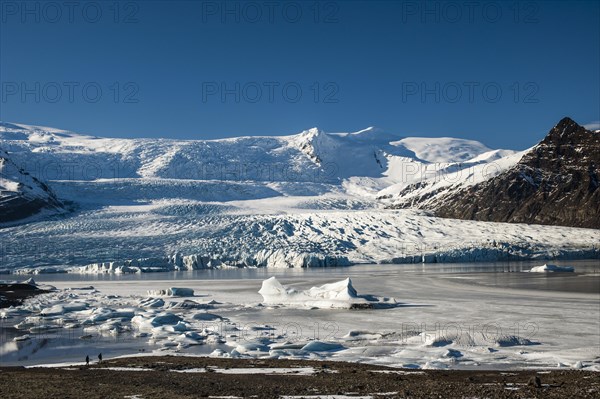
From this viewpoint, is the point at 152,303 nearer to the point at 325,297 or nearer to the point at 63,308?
the point at 63,308

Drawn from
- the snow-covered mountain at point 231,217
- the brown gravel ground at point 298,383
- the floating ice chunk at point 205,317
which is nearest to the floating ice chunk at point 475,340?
the brown gravel ground at point 298,383

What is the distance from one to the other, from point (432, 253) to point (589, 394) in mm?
45099

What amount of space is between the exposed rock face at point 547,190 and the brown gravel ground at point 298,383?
74.6 meters

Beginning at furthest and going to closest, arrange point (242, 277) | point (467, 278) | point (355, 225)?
point (355, 225)
point (242, 277)
point (467, 278)

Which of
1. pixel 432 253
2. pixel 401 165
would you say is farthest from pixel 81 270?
pixel 401 165

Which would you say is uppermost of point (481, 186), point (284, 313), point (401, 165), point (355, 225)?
point (401, 165)

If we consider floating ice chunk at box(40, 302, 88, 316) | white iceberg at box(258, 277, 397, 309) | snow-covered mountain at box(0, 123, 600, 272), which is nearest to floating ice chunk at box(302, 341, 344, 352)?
white iceberg at box(258, 277, 397, 309)

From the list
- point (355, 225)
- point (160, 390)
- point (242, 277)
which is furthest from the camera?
point (355, 225)

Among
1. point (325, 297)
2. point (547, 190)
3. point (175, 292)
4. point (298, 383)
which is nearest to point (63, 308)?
point (175, 292)

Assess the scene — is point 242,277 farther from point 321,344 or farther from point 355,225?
point 321,344

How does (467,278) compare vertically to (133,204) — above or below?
below

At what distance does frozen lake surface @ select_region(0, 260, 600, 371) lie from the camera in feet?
45.9

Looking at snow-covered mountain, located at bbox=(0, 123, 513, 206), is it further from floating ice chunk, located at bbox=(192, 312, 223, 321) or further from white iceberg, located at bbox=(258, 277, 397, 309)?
floating ice chunk, located at bbox=(192, 312, 223, 321)

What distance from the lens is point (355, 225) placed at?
59125 mm
